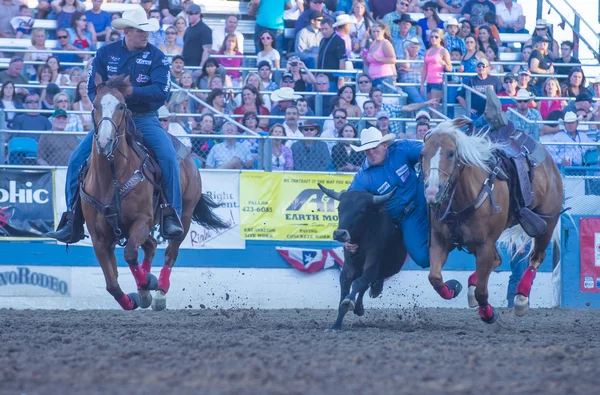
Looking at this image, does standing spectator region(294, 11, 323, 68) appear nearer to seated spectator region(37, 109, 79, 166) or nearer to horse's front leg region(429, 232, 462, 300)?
seated spectator region(37, 109, 79, 166)

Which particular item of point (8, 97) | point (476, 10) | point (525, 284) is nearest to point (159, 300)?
point (525, 284)

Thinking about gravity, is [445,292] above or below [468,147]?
below

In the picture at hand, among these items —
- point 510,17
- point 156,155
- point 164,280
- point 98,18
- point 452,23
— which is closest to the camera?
point 156,155

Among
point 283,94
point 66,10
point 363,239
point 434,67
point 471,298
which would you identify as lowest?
point 471,298

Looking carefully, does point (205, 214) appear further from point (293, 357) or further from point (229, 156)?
point (293, 357)

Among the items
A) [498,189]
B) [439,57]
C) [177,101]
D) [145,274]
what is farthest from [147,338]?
[439,57]

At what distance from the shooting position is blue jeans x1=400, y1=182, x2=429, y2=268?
8984mm

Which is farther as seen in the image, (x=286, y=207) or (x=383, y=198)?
(x=286, y=207)

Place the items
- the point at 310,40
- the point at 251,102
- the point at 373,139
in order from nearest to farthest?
the point at 373,139 < the point at 251,102 < the point at 310,40

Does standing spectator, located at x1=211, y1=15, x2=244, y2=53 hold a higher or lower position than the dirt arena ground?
higher

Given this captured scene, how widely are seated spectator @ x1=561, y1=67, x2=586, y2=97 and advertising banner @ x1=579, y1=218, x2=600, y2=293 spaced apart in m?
3.85

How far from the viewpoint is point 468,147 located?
8383 mm

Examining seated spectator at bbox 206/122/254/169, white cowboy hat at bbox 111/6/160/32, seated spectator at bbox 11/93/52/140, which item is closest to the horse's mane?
white cowboy hat at bbox 111/6/160/32

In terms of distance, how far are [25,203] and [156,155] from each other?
3380 mm
